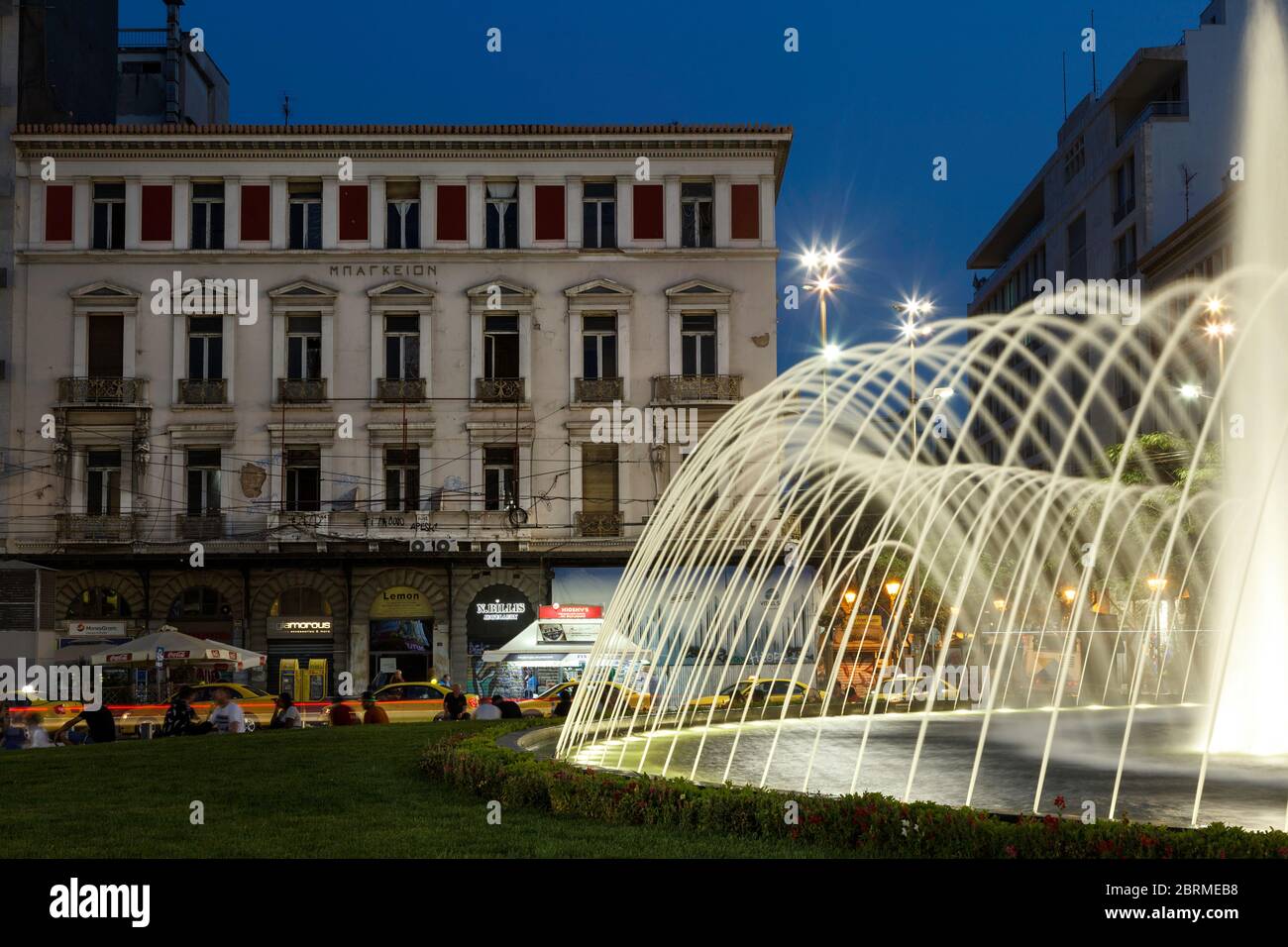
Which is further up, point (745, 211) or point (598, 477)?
point (745, 211)

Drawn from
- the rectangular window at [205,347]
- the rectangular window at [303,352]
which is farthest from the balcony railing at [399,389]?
the rectangular window at [205,347]

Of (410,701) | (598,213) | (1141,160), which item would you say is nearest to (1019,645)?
(410,701)

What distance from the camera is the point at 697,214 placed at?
159 feet

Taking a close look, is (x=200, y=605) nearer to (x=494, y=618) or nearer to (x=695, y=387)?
(x=494, y=618)

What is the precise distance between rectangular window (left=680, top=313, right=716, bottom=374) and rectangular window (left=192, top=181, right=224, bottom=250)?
16.2 m

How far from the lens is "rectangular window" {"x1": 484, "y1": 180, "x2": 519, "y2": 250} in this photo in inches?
1897

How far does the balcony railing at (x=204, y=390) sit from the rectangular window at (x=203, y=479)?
162 cm

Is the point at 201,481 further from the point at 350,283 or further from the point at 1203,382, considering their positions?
the point at 1203,382

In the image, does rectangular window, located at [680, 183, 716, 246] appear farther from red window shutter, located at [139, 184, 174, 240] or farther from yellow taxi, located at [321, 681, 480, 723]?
yellow taxi, located at [321, 681, 480, 723]

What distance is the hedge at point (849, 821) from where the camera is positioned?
8.94 m

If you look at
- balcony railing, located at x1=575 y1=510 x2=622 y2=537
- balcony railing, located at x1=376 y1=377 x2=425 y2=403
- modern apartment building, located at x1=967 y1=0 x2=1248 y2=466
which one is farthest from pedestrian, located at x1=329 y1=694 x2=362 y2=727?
modern apartment building, located at x1=967 y1=0 x2=1248 y2=466

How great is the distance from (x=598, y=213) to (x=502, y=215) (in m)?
3.29

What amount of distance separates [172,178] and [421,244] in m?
8.74

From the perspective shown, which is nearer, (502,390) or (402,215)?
(502,390)
